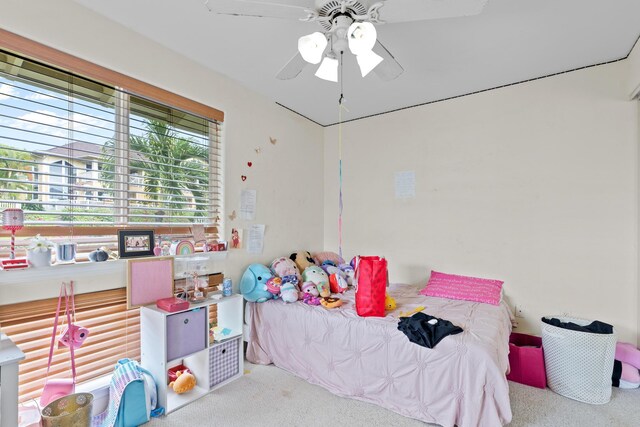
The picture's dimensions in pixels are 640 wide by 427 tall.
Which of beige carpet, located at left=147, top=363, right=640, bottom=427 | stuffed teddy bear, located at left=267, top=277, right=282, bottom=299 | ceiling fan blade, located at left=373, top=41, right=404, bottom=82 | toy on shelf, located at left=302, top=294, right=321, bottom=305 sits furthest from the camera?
stuffed teddy bear, located at left=267, top=277, right=282, bottom=299

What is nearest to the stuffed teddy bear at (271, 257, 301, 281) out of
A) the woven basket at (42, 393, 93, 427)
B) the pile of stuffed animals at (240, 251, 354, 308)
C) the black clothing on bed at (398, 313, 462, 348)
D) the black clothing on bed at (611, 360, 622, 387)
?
the pile of stuffed animals at (240, 251, 354, 308)

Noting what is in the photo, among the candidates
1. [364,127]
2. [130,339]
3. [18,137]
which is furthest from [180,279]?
[364,127]

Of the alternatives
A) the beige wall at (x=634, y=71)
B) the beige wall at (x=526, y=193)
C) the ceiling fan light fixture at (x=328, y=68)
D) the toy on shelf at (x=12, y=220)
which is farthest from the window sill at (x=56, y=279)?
the beige wall at (x=634, y=71)

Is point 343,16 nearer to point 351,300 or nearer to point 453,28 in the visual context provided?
point 453,28

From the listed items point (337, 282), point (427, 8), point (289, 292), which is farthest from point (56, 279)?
point (427, 8)

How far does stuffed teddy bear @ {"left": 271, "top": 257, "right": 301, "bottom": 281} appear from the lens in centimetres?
278

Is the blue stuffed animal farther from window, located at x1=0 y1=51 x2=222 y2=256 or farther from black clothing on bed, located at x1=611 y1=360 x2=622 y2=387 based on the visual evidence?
black clothing on bed, located at x1=611 y1=360 x2=622 y2=387

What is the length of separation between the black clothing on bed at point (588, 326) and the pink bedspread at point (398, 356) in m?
0.32

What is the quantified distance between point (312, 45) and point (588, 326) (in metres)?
2.73

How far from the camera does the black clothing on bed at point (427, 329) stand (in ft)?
5.92

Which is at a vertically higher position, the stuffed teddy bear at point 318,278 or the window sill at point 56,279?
the window sill at point 56,279

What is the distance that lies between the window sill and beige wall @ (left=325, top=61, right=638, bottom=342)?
235 cm

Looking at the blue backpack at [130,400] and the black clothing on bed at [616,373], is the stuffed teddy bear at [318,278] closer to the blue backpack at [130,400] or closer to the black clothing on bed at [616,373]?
the blue backpack at [130,400]

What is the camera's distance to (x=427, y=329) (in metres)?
1.87
